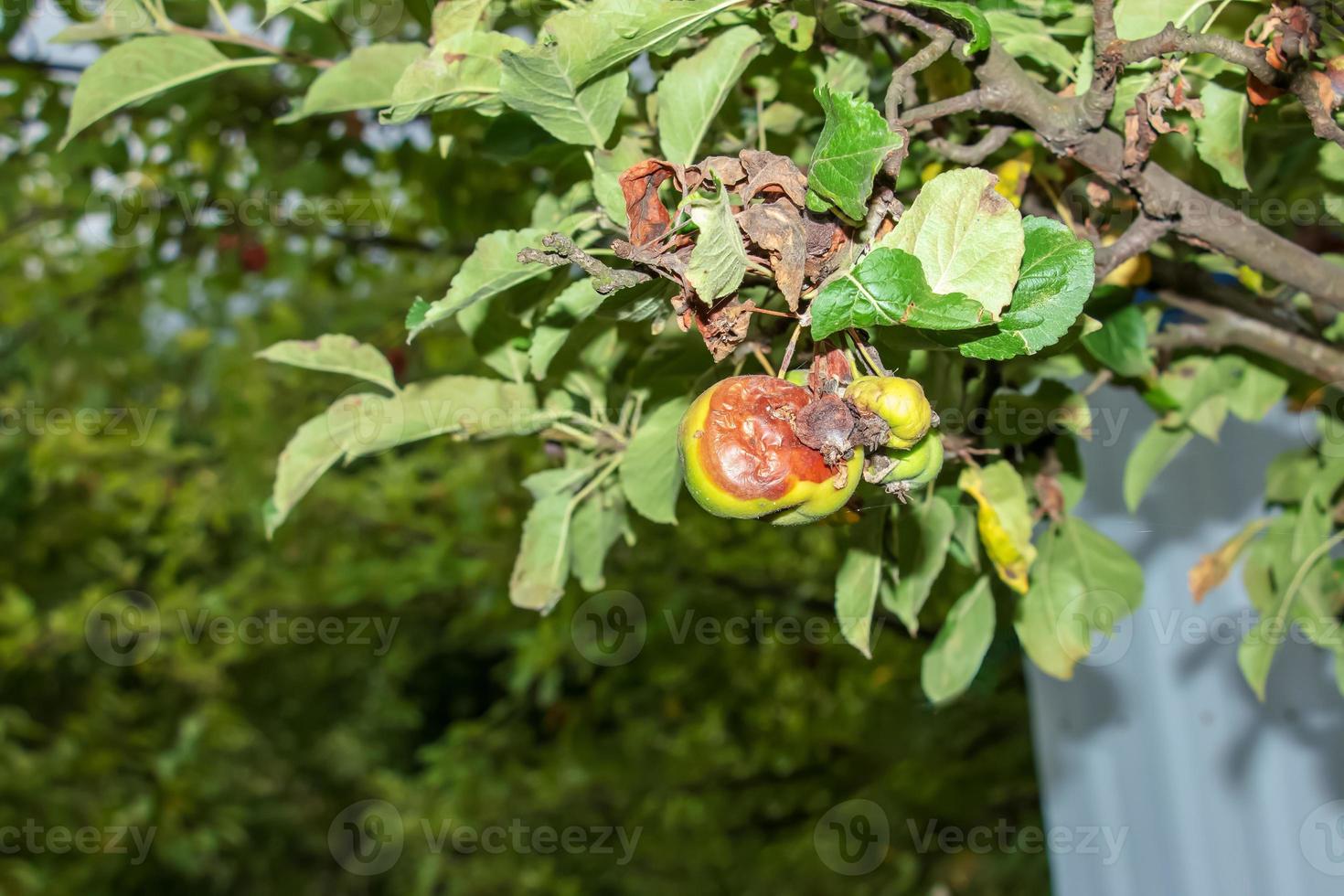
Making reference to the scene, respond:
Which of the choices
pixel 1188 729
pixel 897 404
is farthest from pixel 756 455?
pixel 1188 729

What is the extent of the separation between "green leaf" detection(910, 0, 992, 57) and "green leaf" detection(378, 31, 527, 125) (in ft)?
0.96

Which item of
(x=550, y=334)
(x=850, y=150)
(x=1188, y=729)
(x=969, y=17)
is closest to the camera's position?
(x=850, y=150)

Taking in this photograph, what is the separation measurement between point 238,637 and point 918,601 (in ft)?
16.2

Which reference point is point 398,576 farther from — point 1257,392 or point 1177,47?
point 1177,47

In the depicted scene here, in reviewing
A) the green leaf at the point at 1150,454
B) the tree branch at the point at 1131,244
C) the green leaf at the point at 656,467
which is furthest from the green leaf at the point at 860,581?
the green leaf at the point at 1150,454

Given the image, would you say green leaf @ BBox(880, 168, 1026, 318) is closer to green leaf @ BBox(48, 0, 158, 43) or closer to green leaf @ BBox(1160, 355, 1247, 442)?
green leaf @ BBox(1160, 355, 1247, 442)

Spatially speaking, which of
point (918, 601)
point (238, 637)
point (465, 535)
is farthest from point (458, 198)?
point (238, 637)

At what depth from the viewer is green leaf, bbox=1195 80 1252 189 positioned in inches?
35.0

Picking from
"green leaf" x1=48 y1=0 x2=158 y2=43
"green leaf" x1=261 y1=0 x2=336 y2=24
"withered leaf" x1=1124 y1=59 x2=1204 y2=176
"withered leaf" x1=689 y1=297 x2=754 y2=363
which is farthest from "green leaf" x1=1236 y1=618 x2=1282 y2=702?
"green leaf" x1=48 y1=0 x2=158 y2=43

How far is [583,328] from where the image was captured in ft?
3.26

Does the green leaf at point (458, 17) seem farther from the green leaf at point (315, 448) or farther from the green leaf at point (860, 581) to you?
the green leaf at point (860, 581)

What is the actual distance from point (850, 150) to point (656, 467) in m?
0.42

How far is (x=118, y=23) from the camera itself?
1.13m

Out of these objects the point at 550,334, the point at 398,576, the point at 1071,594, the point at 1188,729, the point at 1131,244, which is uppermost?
the point at 1131,244
